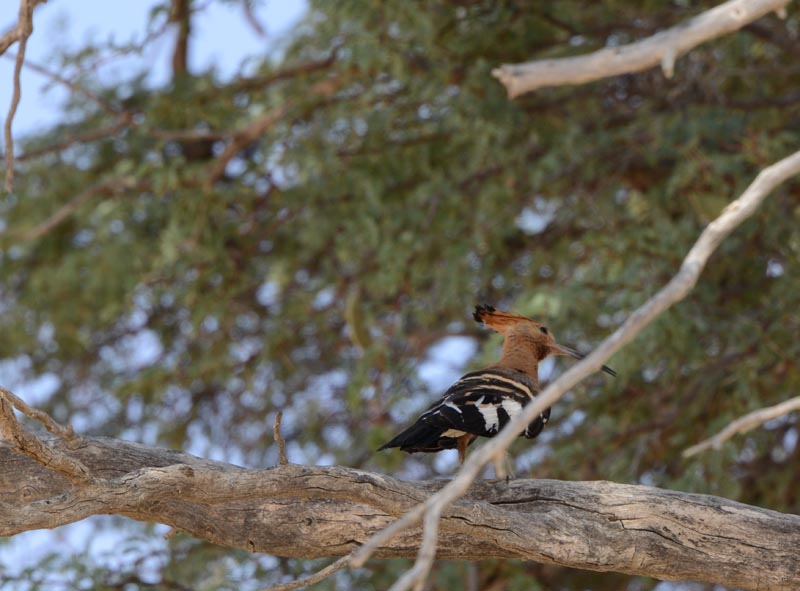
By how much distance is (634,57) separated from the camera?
6.46ft

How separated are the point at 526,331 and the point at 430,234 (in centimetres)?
83

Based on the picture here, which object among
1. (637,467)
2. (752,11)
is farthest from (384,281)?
(752,11)

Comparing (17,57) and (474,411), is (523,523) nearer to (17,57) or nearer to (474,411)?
(474,411)

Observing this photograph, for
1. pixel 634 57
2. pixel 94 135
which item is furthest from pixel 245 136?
pixel 634 57

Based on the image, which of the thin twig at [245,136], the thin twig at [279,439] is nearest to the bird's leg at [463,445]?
the thin twig at [279,439]

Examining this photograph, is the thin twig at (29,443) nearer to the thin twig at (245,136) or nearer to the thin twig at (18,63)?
the thin twig at (18,63)

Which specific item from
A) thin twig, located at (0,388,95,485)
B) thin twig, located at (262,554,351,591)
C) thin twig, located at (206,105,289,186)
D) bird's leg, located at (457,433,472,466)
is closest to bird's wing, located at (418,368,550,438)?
bird's leg, located at (457,433,472,466)

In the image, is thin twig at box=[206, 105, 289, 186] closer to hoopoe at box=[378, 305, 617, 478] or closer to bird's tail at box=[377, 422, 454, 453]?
hoopoe at box=[378, 305, 617, 478]

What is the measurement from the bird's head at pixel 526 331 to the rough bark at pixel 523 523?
3.67 feet

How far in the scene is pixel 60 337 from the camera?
576 centimetres

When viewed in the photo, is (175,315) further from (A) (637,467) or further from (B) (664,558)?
(B) (664,558)

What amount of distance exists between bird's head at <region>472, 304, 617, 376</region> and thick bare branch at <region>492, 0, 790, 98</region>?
2012mm

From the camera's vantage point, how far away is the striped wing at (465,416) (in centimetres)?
298

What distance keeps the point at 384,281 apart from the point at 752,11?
2.56m
